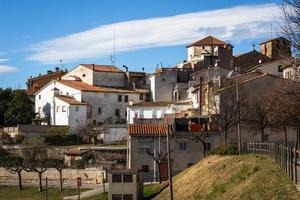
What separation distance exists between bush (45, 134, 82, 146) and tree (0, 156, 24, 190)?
782cm

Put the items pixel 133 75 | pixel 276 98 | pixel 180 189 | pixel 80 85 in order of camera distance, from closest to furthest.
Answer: pixel 180 189, pixel 276 98, pixel 80 85, pixel 133 75

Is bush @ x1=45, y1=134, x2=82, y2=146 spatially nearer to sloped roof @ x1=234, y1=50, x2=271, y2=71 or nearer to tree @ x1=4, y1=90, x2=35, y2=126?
tree @ x1=4, y1=90, x2=35, y2=126

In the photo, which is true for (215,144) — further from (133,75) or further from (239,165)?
(133,75)

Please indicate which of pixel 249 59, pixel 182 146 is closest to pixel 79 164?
pixel 182 146

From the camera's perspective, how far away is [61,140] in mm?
80000

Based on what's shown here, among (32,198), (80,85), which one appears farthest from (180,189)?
(80,85)

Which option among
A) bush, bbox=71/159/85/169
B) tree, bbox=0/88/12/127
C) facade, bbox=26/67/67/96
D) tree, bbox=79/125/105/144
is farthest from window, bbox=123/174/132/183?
facade, bbox=26/67/67/96

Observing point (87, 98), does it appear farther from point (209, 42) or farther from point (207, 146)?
point (207, 146)

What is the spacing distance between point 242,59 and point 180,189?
213ft

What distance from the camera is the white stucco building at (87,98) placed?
8725 cm

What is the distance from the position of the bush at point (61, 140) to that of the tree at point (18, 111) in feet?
28.0

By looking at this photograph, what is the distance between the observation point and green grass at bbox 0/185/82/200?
6044 cm

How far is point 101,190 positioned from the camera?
2281 inches

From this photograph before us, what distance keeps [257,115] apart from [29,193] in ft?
84.3
